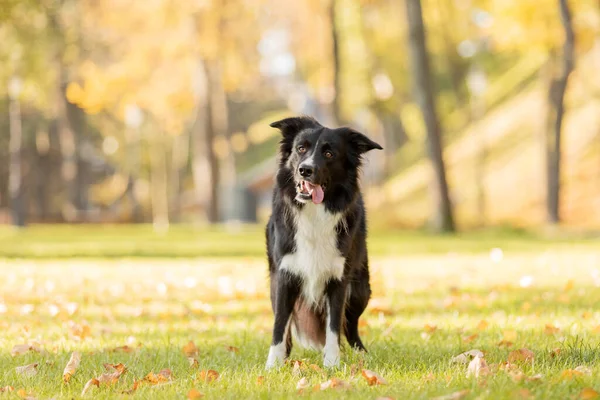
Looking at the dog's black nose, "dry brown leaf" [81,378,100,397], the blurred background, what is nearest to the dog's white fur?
the dog's black nose

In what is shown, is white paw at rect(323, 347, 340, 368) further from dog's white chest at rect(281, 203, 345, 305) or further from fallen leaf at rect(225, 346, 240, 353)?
fallen leaf at rect(225, 346, 240, 353)

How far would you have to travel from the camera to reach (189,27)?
2667 centimetres

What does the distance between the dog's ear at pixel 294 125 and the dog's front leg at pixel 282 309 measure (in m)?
0.97

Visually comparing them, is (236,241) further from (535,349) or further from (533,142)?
(533,142)

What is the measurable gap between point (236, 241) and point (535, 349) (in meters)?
15.2

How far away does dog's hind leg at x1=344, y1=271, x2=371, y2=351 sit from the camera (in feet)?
19.1

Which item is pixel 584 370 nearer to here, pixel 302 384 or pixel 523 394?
pixel 523 394

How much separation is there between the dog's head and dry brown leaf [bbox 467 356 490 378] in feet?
4.56

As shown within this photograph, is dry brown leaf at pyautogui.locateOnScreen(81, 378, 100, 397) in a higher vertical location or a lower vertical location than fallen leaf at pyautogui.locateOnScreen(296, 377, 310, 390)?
higher

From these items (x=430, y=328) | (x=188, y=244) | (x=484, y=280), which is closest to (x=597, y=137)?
(x=188, y=244)

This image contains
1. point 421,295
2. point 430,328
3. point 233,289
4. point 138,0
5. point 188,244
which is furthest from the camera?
point 138,0

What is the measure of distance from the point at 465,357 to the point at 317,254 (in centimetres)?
116

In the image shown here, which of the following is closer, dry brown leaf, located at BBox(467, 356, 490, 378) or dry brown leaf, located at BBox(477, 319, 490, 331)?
dry brown leaf, located at BBox(467, 356, 490, 378)

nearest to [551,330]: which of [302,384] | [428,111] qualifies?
[302,384]
